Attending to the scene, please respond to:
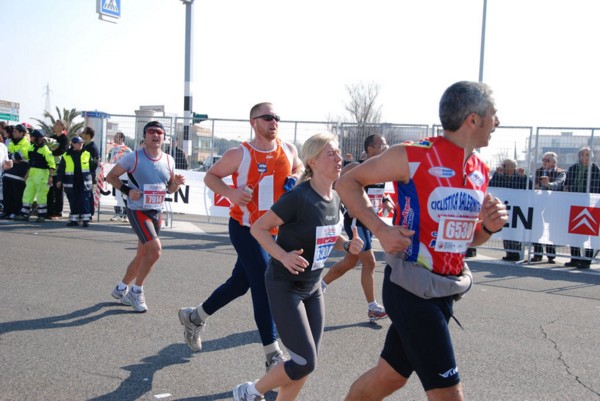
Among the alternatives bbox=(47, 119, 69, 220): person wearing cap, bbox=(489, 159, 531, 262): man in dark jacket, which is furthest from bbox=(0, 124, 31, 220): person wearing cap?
bbox=(489, 159, 531, 262): man in dark jacket

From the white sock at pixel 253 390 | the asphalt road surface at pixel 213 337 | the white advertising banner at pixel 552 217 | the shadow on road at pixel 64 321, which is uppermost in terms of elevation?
the white advertising banner at pixel 552 217

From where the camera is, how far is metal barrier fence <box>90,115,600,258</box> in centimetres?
1073

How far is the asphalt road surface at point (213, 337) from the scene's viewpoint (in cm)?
448

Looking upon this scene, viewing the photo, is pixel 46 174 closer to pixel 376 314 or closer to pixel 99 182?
pixel 99 182

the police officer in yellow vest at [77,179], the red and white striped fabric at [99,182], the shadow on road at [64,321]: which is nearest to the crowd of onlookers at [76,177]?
A: the police officer in yellow vest at [77,179]

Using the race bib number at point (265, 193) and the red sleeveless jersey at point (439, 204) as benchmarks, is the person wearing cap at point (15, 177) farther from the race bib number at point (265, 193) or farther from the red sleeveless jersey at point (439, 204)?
the red sleeveless jersey at point (439, 204)

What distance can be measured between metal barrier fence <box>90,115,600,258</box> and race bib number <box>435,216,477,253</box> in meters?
6.99

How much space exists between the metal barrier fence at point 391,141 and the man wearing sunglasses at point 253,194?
5623 millimetres

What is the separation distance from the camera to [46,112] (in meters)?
46.6

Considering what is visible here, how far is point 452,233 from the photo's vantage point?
296cm

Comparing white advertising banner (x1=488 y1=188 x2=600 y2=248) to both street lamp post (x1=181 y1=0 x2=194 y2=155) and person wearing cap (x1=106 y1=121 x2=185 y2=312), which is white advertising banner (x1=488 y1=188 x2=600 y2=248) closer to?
person wearing cap (x1=106 y1=121 x2=185 y2=312)

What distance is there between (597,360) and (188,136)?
10.7 meters

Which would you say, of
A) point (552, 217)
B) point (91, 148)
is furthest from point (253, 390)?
point (91, 148)

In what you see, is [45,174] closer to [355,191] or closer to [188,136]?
[188,136]
